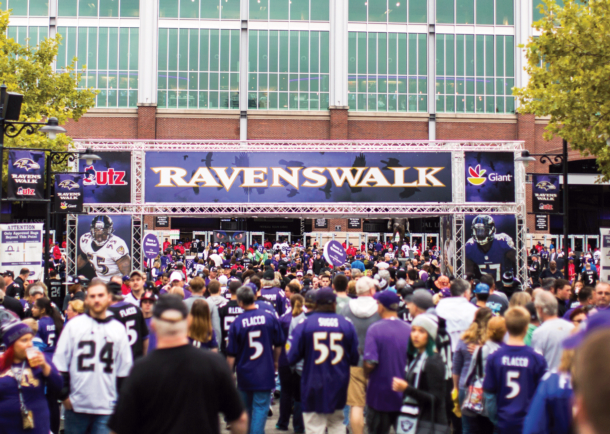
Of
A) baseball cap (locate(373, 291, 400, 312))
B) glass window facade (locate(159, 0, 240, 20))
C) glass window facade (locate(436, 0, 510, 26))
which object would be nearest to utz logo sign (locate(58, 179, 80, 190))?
baseball cap (locate(373, 291, 400, 312))

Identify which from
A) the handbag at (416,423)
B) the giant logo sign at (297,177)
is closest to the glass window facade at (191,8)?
the giant logo sign at (297,177)

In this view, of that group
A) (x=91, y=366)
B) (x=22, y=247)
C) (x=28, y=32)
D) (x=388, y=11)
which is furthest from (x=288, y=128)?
(x=91, y=366)

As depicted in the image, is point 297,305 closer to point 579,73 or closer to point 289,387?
point 289,387

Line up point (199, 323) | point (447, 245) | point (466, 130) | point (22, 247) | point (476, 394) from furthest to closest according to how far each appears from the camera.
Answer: point (466, 130) < point (447, 245) < point (22, 247) < point (199, 323) < point (476, 394)

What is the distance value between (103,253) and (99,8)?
22.8 meters

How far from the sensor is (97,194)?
20859 mm

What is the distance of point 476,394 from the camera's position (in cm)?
610

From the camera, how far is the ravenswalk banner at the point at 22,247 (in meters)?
15.8

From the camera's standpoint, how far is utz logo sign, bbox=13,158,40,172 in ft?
53.5

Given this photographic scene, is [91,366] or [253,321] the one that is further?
[253,321]

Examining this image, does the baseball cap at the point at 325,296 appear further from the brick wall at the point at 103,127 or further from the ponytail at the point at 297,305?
the brick wall at the point at 103,127

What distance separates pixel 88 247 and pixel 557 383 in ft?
61.9

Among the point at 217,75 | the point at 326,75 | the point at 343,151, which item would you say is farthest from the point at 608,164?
the point at 217,75

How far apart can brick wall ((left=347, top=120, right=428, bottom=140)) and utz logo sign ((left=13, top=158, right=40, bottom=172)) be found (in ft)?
81.8
